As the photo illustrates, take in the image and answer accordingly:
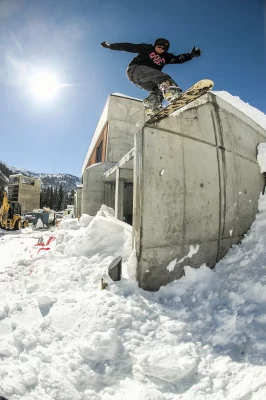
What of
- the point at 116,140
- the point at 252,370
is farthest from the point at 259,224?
the point at 116,140

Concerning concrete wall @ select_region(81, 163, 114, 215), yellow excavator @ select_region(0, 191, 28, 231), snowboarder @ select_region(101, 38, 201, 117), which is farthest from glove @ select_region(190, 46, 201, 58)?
yellow excavator @ select_region(0, 191, 28, 231)

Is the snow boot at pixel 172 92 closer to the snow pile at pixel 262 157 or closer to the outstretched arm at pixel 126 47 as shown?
the outstretched arm at pixel 126 47

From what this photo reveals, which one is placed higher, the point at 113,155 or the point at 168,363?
the point at 113,155

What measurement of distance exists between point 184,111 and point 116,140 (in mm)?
7879

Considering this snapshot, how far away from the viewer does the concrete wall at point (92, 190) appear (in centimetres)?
969

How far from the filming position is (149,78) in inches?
187

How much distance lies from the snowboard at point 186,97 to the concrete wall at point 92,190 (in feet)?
20.7

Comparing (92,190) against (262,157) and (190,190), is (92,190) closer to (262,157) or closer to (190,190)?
(190,190)

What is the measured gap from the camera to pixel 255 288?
3117mm

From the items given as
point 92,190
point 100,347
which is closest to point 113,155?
point 92,190

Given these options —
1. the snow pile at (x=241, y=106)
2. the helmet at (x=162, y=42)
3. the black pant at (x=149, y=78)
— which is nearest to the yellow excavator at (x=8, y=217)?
the black pant at (x=149, y=78)

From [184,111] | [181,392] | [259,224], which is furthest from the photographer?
[259,224]

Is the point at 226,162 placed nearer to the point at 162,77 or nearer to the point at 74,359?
the point at 162,77

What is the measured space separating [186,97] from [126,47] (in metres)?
2.06
